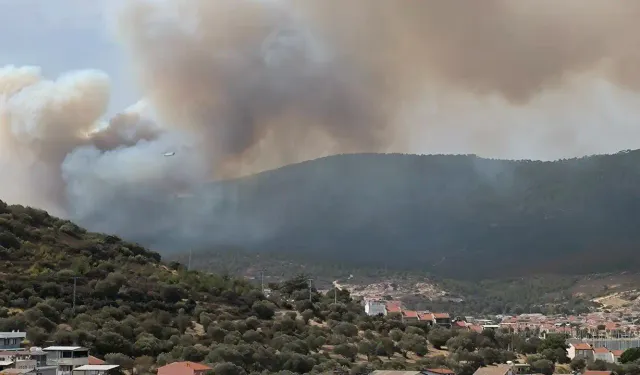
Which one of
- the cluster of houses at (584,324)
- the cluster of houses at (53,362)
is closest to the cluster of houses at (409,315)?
the cluster of houses at (584,324)

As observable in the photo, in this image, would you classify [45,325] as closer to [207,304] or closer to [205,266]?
[207,304]

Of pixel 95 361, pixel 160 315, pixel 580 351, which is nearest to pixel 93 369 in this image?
pixel 95 361

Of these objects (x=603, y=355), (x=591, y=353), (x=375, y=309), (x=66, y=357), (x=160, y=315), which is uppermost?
(x=375, y=309)

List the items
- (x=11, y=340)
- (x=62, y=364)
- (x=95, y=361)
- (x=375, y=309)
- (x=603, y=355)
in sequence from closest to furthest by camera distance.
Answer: (x=62, y=364) < (x=95, y=361) < (x=11, y=340) < (x=603, y=355) < (x=375, y=309)

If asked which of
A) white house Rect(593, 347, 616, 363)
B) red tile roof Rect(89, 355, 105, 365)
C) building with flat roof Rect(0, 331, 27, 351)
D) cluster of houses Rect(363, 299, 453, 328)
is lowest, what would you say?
white house Rect(593, 347, 616, 363)

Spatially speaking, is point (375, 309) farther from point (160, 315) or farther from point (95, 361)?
point (95, 361)

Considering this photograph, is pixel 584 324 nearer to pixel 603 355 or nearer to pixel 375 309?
pixel 375 309

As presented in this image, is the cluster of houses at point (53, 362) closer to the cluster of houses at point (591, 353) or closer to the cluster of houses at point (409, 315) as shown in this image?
the cluster of houses at point (591, 353)

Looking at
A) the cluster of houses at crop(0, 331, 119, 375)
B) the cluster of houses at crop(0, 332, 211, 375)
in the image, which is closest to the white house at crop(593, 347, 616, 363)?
the cluster of houses at crop(0, 332, 211, 375)

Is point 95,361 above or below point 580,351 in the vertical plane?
above

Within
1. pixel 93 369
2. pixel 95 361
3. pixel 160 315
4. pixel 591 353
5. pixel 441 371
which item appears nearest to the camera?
pixel 93 369

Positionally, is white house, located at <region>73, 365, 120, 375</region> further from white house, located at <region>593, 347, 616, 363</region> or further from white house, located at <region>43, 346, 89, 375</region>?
white house, located at <region>593, 347, 616, 363</region>

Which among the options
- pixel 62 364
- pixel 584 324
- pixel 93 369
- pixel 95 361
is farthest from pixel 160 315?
pixel 584 324

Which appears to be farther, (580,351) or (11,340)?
(580,351)
